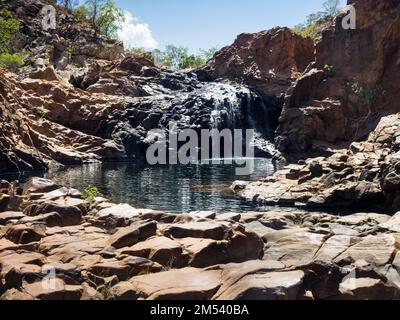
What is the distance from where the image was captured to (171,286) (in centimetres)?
874

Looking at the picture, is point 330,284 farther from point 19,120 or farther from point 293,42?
point 293,42

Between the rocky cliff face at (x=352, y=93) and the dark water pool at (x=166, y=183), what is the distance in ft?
19.2

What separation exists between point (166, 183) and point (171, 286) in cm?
2333

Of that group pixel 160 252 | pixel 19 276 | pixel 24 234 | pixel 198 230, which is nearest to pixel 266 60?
pixel 198 230

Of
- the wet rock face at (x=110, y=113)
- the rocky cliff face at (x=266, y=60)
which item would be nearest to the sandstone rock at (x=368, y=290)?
the wet rock face at (x=110, y=113)

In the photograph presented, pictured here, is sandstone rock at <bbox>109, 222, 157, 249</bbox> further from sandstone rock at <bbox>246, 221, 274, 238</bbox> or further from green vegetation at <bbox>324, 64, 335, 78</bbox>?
green vegetation at <bbox>324, 64, 335, 78</bbox>

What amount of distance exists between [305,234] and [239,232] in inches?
93.4

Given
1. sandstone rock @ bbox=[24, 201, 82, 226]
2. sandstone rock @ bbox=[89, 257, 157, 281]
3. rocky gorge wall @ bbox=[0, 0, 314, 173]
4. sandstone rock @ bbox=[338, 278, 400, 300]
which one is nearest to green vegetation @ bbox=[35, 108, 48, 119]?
rocky gorge wall @ bbox=[0, 0, 314, 173]

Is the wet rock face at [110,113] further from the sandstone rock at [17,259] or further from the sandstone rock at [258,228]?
the sandstone rock at [17,259]

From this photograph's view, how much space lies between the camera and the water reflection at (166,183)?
24811mm

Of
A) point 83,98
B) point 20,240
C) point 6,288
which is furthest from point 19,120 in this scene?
point 6,288

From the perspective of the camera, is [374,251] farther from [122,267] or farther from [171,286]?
[122,267]

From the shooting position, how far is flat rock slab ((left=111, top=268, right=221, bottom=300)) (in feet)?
27.8

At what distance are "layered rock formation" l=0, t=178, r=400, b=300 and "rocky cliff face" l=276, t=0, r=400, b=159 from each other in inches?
1339
